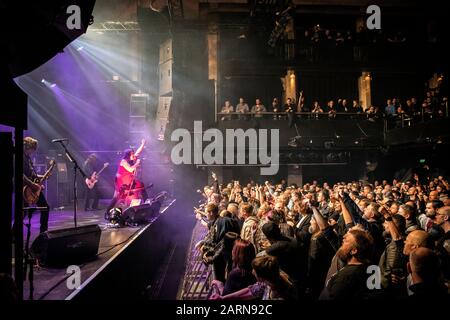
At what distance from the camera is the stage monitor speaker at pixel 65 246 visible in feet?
11.5

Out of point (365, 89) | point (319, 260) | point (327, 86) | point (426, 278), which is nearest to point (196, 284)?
point (319, 260)

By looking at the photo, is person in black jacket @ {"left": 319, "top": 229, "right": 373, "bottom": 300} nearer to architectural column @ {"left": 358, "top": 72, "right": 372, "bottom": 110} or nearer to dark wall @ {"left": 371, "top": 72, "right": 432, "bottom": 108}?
architectural column @ {"left": 358, "top": 72, "right": 372, "bottom": 110}

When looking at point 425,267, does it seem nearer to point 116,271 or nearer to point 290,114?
point 116,271

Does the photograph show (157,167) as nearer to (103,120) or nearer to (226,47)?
(103,120)

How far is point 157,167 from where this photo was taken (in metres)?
11.8

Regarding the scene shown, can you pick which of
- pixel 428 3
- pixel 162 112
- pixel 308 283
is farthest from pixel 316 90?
pixel 308 283

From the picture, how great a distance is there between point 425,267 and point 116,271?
3433mm

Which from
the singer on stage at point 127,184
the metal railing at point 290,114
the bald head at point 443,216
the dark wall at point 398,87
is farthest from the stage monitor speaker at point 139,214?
the dark wall at point 398,87

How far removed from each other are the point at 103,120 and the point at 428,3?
1881 centimetres

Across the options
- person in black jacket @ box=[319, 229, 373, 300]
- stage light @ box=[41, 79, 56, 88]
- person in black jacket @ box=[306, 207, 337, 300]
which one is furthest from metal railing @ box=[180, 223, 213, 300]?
stage light @ box=[41, 79, 56, 88]

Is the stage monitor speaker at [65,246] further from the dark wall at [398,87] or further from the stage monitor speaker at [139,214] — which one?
the dark wall at [398,87]

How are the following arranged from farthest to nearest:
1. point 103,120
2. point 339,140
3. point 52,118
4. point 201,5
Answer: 1. point 201,5
2. point 339,140
3. point 103,120
4. point 52,118

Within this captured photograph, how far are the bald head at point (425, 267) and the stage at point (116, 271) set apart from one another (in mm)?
2653
